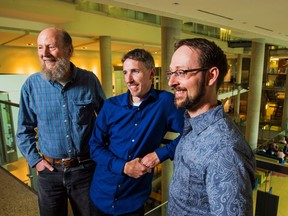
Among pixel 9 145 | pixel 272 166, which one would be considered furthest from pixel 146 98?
pixel 9 145

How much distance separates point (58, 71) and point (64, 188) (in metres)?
0.92

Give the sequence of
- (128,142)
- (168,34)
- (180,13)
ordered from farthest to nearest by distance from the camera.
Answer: (168,34) → (180,13) → (128,142)

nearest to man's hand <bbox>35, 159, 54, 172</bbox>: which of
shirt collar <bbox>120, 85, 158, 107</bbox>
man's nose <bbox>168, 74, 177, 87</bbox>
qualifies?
shirt collar <bbox>120, 85, 158, 107</bbox>

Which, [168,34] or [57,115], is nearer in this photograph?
[57,115]

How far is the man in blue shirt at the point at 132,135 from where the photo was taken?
1503 millimetres

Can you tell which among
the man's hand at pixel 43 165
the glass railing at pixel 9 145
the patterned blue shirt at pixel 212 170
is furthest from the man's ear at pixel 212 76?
the glass railing at pixel 9 145

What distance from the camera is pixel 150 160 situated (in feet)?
4.74

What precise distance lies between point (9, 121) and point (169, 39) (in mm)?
5016

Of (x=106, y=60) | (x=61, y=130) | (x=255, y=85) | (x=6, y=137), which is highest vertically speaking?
(x=106, y=60)

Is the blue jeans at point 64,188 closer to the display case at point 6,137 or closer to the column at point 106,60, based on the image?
the display case at point 6,137

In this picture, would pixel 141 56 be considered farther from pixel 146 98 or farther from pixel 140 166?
pixel 140 166

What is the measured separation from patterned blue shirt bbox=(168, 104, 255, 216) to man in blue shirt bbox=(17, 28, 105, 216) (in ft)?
2.93

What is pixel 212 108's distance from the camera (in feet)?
3.49

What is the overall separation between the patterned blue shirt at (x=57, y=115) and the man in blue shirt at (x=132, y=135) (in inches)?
9.9
